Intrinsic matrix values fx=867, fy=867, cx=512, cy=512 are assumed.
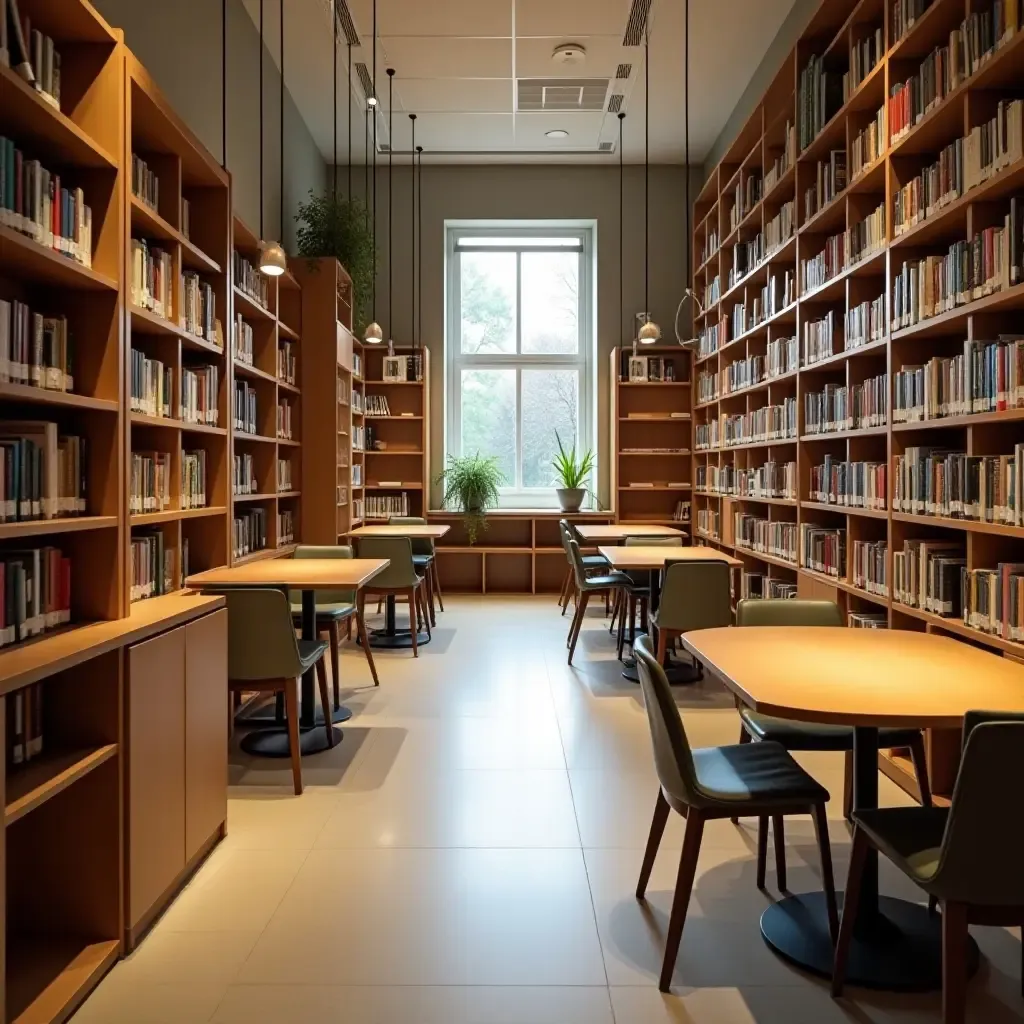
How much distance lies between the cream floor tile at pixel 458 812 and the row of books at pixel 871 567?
5.95 ft

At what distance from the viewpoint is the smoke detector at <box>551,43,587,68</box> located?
7.02 meters

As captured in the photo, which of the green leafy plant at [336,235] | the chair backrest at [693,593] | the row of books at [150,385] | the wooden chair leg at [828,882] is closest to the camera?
the wooden chair leg at [828,882]

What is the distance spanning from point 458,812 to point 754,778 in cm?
143

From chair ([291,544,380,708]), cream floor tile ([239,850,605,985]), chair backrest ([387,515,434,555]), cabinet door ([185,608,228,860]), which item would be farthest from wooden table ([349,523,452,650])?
cream floor tile ([239,850,605,985])

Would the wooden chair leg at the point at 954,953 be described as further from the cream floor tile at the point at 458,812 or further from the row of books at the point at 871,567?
the row of books at the point at 871,567

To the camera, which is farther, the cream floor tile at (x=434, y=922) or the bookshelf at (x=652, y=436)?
the bookshelf at (x=652, y=436)

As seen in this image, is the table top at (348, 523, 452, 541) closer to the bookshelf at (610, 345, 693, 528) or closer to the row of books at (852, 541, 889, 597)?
the bookshelf at (610, 345, 693, 528)

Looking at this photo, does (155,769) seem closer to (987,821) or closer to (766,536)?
(987,821)

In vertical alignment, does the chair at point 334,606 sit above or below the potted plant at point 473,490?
below

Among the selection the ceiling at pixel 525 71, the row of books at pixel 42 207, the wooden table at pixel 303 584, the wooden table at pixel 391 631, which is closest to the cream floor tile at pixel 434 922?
the wooden table at pixel 303 584

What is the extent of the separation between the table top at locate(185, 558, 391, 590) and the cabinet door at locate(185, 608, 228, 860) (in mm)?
645

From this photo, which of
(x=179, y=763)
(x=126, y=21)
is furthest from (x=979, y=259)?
(x=126, y=21)

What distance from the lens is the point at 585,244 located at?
10023mm

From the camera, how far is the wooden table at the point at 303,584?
12.9ft
